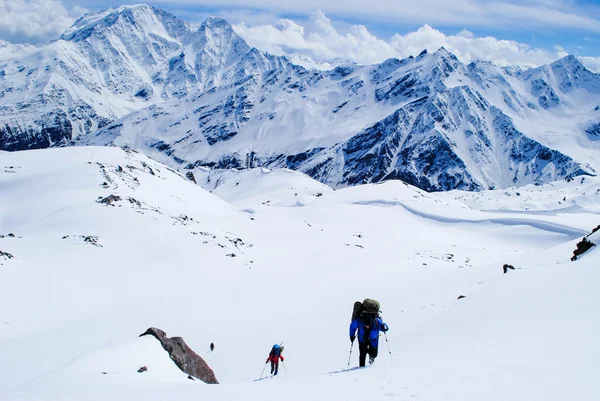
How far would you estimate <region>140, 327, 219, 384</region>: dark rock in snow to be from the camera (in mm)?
16844

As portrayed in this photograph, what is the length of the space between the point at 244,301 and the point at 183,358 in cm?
1962

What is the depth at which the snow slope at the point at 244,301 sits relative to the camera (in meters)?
10.8

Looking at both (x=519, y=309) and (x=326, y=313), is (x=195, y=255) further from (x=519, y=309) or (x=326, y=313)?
(x=519, y=309)

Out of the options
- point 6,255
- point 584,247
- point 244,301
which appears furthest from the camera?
point 6,255

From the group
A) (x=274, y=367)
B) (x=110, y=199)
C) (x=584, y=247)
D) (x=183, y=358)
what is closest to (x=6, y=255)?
(x=110, y=199)

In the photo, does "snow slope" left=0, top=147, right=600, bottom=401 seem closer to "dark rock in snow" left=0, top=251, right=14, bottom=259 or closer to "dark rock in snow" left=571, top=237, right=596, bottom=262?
"dark rock in snow" left=0, top=251, right=14, bottom=259

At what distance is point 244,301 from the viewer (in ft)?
120

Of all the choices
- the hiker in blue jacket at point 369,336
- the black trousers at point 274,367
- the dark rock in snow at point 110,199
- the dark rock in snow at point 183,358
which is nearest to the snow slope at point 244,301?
A: the hiker in blue jacket at point 369,336

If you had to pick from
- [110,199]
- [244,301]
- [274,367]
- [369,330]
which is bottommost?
[244,301]

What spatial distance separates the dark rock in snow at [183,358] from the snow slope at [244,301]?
2.23 ft

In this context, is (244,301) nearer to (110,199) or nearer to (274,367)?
(274,367)

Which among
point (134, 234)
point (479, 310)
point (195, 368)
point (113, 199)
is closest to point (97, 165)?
point (113, 199)

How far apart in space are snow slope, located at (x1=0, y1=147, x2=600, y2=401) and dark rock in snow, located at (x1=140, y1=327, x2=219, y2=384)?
68 cm

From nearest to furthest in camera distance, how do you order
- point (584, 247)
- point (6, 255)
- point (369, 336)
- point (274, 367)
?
point (369, 336)
point (274, 367)
point (584, 247)
point (6, 255)
